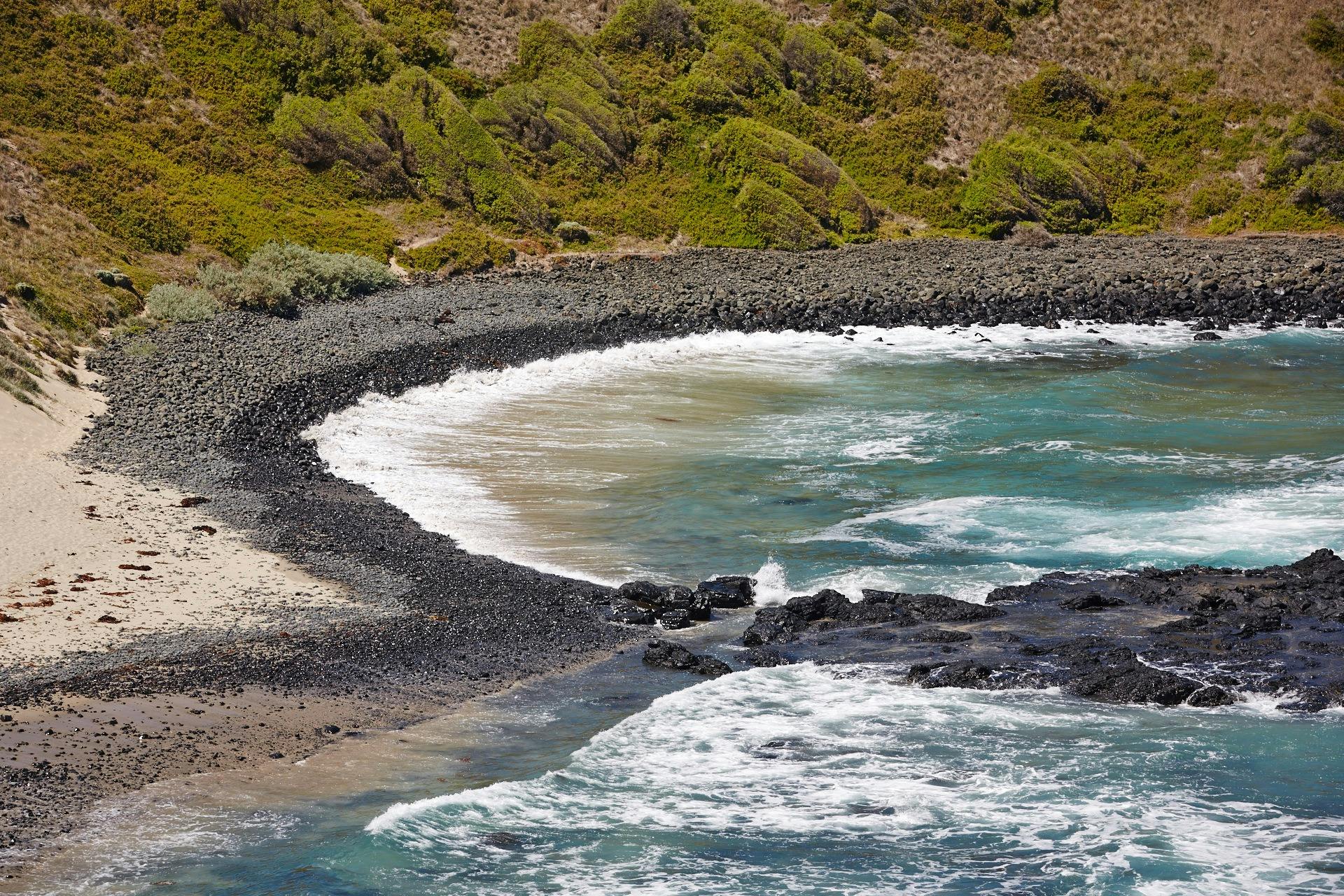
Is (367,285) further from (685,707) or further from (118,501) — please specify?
(685,707)

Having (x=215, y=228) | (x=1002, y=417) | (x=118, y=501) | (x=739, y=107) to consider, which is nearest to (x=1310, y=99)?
(x=739, y=107)

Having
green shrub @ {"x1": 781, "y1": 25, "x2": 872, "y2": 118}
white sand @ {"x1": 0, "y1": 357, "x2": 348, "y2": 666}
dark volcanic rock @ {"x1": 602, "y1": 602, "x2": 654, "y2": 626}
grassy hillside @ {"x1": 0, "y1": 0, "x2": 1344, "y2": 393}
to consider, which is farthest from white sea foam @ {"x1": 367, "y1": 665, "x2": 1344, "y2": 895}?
green shrub @ {"x1": 781, "y1": 25, "x2": 872, "y2": 118}

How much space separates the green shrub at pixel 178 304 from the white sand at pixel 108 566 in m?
9.95

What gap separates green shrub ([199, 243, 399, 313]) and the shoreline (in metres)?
0.87

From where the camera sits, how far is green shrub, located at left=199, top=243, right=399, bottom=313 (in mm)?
30312

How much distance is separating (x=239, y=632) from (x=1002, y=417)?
15366 millimetres

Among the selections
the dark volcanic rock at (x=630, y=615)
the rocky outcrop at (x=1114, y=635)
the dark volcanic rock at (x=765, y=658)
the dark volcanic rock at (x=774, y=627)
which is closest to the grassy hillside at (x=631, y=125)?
the dark volcanic rock at (x=630, y=615)

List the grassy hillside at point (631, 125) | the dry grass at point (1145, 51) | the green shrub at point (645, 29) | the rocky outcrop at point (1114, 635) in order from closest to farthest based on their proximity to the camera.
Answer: the rocky outcrop at point (1114, 635)
the grassy hillside at point (631, 125)
the green shrub at point (645, 29)
the dry grass at point (1145, 51)

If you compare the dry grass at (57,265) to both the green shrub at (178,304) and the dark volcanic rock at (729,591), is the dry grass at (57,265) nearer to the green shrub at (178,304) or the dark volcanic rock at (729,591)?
the green shrub at (178,304)

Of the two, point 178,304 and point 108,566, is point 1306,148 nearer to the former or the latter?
point 178,304

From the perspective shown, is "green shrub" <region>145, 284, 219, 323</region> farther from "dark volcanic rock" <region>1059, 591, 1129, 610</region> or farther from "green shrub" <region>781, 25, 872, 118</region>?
"green shrub" <region>781, 25, 872, 118</region>

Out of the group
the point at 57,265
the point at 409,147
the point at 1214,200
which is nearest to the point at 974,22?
the point at 1214,200

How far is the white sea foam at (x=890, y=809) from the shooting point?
8422 millimetres

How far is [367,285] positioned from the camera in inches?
1335
